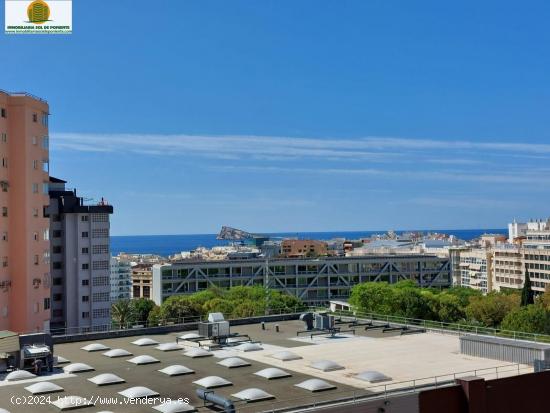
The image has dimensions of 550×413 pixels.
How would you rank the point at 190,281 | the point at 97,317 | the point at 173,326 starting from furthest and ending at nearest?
the point at 190,281 → the point at 97,317 → the point at 173,326

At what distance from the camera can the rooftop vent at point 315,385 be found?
91.6 ft

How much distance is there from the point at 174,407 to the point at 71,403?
4.21 m

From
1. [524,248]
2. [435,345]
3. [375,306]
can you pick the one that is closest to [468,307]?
[375,306]

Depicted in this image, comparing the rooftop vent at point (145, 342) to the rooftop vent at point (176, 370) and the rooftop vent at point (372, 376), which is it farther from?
the rooftop vent at point (372, 376)

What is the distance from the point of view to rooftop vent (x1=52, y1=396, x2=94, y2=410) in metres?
25.2

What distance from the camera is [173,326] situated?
148 feet

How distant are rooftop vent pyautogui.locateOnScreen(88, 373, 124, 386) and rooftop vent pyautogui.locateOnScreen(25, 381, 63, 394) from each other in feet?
5.47

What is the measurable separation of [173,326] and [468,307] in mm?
59962

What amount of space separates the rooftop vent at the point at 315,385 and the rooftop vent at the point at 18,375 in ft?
41.3

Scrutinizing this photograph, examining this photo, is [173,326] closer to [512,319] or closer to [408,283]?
[512,319]

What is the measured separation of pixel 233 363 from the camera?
3288 centimetres

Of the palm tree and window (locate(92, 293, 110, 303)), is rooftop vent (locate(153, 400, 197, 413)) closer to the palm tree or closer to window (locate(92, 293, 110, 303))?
window (locate(92, 293, 110, 303))

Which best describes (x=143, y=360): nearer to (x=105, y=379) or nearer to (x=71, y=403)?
(x=105, y=379)

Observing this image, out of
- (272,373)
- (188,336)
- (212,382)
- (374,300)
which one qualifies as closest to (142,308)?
(374,300)
